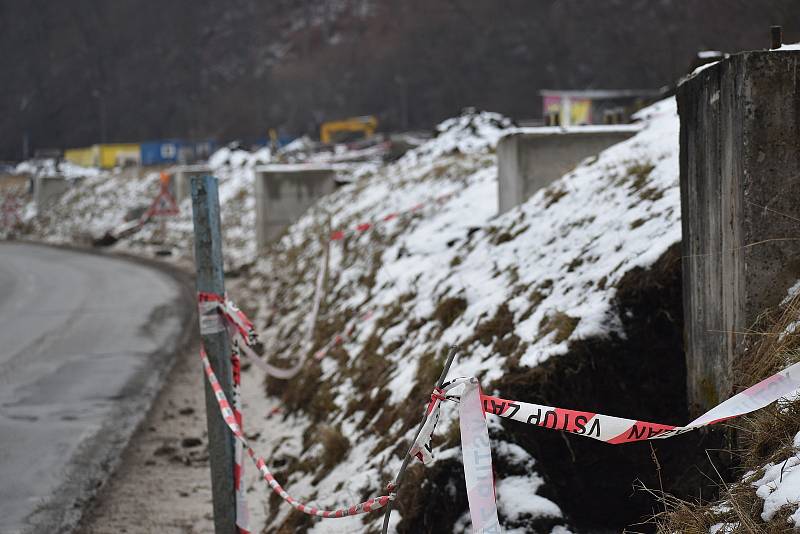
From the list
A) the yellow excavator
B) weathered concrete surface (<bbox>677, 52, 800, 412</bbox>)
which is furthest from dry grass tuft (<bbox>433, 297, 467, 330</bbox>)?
the yellow excavator

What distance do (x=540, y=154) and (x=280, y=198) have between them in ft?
42.2

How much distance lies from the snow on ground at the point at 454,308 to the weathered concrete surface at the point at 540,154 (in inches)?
21.3

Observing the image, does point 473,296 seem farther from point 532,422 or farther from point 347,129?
point 347,129

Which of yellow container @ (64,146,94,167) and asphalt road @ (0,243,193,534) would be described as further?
yellow container @ (64,146,94,167)

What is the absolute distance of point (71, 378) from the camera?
962 centimetres

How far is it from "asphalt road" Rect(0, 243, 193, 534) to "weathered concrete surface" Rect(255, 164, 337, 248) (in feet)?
10.3

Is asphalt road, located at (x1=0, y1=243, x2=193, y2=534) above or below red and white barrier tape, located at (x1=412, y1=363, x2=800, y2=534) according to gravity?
below

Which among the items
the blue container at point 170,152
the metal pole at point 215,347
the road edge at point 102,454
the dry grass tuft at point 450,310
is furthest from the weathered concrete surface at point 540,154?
the blue container at point 170,152

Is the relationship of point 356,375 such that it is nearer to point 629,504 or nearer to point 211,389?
point 211,389

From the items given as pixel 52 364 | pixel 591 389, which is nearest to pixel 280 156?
pixel 52 364

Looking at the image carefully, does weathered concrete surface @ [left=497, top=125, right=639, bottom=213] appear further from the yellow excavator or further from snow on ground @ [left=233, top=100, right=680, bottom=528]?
the yellow excavator

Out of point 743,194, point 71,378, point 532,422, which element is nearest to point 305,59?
point 71,378

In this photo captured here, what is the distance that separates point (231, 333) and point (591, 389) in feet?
6.88

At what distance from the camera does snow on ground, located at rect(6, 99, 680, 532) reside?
5117 millimetres
